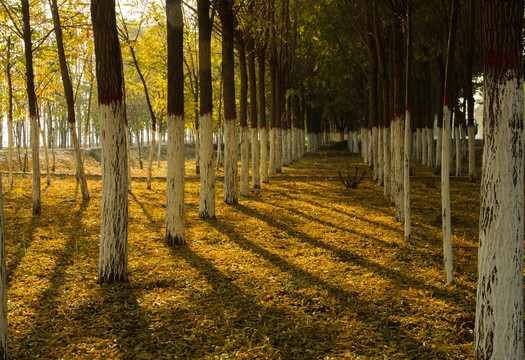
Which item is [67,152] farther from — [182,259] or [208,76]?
[182,259]

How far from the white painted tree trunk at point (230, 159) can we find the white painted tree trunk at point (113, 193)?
236 inches

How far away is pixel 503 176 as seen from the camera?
9.70 feet

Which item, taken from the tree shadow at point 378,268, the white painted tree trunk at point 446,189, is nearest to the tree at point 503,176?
the tree shadow at point 378,268

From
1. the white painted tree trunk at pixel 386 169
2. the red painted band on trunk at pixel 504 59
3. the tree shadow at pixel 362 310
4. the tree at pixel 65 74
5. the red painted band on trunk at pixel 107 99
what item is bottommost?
the tree shadow at pixel 362 310

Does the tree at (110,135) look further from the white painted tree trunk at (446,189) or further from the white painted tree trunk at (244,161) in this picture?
the white painted tree trunk at (244,161)

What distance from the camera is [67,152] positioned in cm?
3192

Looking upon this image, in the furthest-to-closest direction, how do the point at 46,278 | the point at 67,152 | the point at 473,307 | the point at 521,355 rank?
the point at 67,152 → the point at 46,278 → the point at 473,307 → the point at 521,355

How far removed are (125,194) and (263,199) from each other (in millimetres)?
8104

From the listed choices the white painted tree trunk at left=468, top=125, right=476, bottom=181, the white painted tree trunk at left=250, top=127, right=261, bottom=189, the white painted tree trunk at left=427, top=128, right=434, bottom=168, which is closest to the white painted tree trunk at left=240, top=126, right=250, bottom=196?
the white painted tree trunk at left=250, top=127, right=261, bottom=189

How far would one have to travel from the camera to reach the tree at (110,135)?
5.31 m

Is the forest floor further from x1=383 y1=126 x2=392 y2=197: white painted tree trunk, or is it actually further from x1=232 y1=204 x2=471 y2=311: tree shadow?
x1=383 y1=126 x2=392 y2=197: white painted tree trunk

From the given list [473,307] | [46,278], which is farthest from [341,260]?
[46,278]

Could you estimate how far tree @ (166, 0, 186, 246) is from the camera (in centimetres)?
721

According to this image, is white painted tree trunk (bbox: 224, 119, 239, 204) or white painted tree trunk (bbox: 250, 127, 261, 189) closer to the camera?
white painted tree trunk (bbox: 224, 119, 239, 204)
